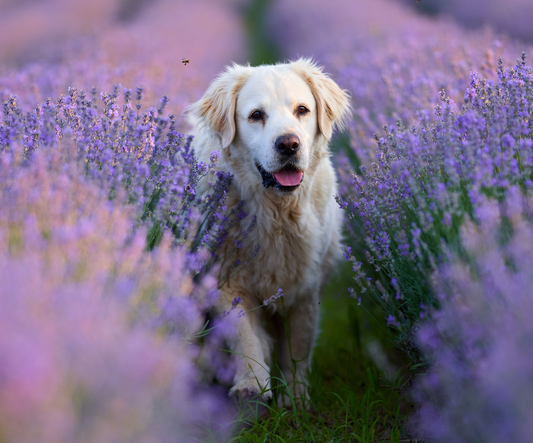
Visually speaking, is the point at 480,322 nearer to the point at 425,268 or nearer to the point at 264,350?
the point at 425,268

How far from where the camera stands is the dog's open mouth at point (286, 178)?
2.58 metres

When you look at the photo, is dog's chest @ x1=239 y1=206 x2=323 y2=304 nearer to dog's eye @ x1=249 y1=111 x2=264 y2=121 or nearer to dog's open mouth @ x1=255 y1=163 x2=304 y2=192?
dog's open mouth @ x1=255 y1=163 x2=304 y2=192

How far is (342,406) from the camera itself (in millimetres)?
2500

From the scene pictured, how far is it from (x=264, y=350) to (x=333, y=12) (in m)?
8.77

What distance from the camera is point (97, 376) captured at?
88 cm

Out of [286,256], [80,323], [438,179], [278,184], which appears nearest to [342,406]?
[286,256]

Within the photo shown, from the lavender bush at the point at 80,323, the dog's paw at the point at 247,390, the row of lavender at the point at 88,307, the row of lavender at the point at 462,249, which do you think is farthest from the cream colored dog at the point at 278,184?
the lavender bush at the point at 80,323

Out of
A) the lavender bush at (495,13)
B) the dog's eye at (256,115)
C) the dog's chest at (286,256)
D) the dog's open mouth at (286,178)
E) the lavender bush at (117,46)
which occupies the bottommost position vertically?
the lavender bush at (117,46)

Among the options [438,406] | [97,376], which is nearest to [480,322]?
[438,406]

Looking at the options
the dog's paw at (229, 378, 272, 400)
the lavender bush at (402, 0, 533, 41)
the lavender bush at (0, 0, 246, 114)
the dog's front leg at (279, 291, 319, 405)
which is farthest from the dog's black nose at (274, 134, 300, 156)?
the lavender bush at (402, 0, 533, 41)

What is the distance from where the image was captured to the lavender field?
35.3 inches

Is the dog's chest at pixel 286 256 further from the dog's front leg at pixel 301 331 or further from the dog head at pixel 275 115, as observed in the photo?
the dog head at pixel 275 115

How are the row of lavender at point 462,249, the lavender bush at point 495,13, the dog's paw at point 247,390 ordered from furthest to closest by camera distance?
the lavender bush at point 495,13 < the dog's paw at point 247,390 < the row of lavender at point 462,249

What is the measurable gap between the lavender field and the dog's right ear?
→ 42cm
